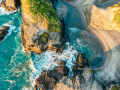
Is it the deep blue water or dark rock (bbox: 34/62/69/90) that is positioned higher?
the deep blue water

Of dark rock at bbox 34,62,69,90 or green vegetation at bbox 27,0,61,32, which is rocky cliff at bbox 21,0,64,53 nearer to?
green vegetation at bbox 27,0,61,32

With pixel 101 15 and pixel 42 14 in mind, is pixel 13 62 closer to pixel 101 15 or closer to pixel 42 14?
pixel 42 14

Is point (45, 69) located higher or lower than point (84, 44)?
lower

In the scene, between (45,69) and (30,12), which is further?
(30,12)

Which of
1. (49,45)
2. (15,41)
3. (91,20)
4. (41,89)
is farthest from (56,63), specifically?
(91,20)

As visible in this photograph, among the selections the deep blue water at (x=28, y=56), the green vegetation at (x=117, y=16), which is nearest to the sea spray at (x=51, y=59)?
the deep blue water at (x=28, y=56)

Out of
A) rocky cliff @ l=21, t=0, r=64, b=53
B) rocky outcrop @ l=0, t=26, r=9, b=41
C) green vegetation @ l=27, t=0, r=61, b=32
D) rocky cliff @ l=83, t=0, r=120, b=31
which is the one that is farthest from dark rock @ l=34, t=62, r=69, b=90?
rocky outcrop @ l=0, t=26, r=9, b=41

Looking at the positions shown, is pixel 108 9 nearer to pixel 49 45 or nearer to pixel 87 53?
pixel 87 53

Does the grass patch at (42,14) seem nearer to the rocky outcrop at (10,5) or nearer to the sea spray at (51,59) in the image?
the sea spray at (51,59)
